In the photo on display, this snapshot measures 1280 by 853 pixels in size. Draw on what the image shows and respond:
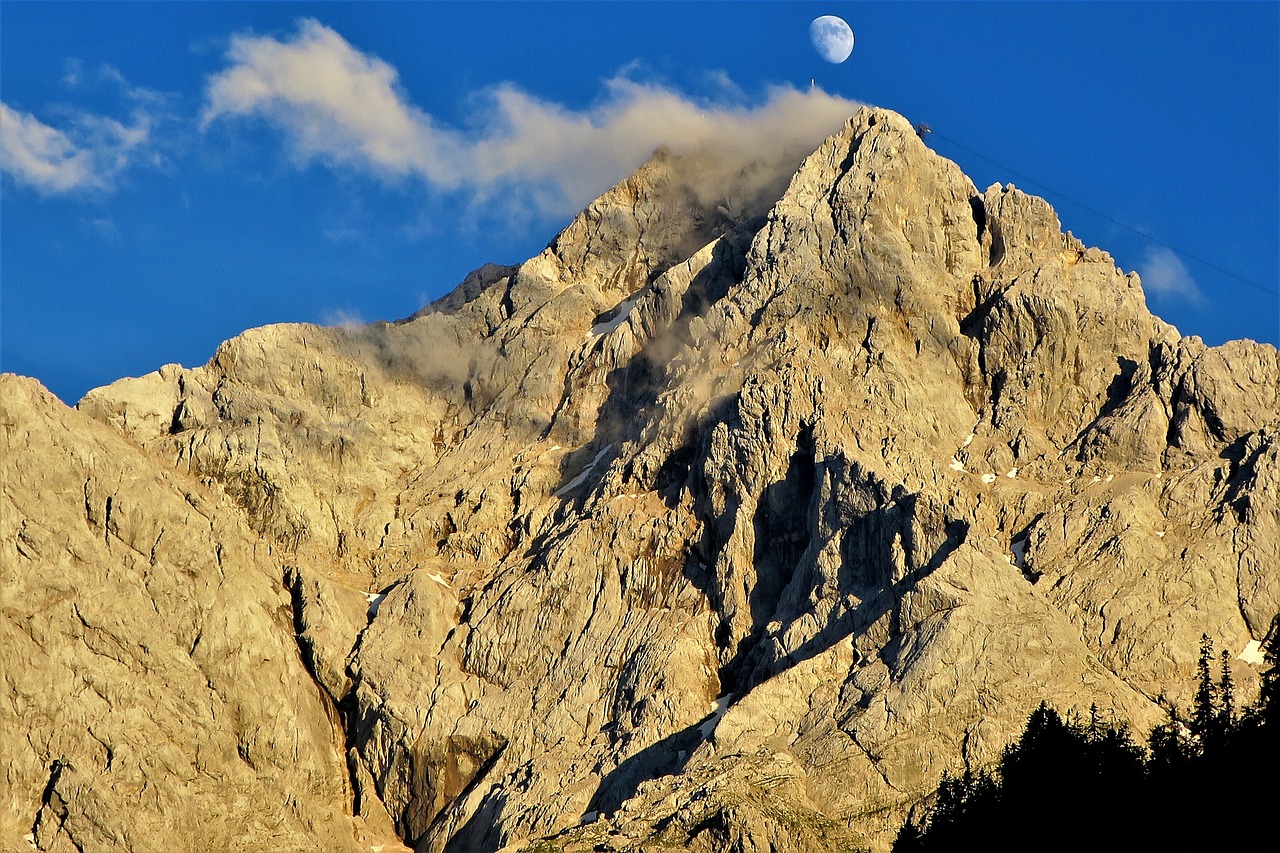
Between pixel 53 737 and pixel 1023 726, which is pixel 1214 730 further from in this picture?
pixel 53 737

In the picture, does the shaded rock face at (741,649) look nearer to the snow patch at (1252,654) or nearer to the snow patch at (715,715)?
the snow patch at (715,715)

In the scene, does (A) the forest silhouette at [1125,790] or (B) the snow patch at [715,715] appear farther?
(B) the snow patch at [715,715]

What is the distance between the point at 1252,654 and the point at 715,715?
44.4 meters

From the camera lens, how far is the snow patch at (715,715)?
176m

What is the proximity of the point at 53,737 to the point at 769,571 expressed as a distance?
64846mm

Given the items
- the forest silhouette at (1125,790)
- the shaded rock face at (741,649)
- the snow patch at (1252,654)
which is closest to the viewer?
the forest silhouette at (1125,790)

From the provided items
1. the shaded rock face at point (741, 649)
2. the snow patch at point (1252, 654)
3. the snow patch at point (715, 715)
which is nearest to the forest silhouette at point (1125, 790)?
the shaded rock face at point (741, 649)

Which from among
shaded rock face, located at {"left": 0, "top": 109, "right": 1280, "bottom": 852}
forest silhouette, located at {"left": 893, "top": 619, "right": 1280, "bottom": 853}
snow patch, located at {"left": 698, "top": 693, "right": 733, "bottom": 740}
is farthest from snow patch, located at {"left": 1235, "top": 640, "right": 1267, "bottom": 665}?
snow patch, located at {"left": 698, "top": 693, "right": 733, "bottom": 740}

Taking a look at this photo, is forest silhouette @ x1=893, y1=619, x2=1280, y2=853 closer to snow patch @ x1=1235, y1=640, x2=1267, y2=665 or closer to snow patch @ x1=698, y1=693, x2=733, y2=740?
snow patch @ x1=1235, y1=640, x2=1267, y2=665

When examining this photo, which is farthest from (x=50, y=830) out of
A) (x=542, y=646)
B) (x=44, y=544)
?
(x=542, y=646)

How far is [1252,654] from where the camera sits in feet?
572

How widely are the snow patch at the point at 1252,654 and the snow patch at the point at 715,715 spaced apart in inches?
1662

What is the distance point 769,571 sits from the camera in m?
193

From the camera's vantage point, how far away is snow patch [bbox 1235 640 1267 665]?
568 ft
